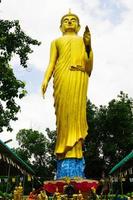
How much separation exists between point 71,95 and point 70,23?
2691mm

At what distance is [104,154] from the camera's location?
99.8ft

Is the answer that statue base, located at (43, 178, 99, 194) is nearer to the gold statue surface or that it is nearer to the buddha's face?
the gold statue surface

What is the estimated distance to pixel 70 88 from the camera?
43.0 feet

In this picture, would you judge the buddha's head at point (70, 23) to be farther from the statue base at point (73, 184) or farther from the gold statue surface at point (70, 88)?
the statue base at point (73, 184)

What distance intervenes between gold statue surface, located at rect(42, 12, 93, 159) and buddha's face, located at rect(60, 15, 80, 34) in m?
0.35

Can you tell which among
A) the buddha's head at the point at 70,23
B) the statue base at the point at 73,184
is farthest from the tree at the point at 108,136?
the statue base at the point at 73,184

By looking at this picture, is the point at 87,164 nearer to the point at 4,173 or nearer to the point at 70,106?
the point at 4,173

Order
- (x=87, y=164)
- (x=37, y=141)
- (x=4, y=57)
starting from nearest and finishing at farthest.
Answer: (x=4, y=57) < (x=87, y=164) < (x=37, y=141)

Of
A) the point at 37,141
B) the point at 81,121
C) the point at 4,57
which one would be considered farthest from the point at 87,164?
the point at 4,57

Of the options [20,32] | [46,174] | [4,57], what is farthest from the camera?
[46,174]

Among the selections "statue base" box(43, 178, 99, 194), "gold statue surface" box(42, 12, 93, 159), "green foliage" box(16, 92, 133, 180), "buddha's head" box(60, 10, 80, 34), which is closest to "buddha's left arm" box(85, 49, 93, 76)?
"gold statue surface" box(42, 12, 93, 159)

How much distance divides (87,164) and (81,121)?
57.0ft

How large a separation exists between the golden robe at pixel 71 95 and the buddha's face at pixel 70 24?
0.53m

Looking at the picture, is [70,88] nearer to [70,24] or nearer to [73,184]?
[70,24]
